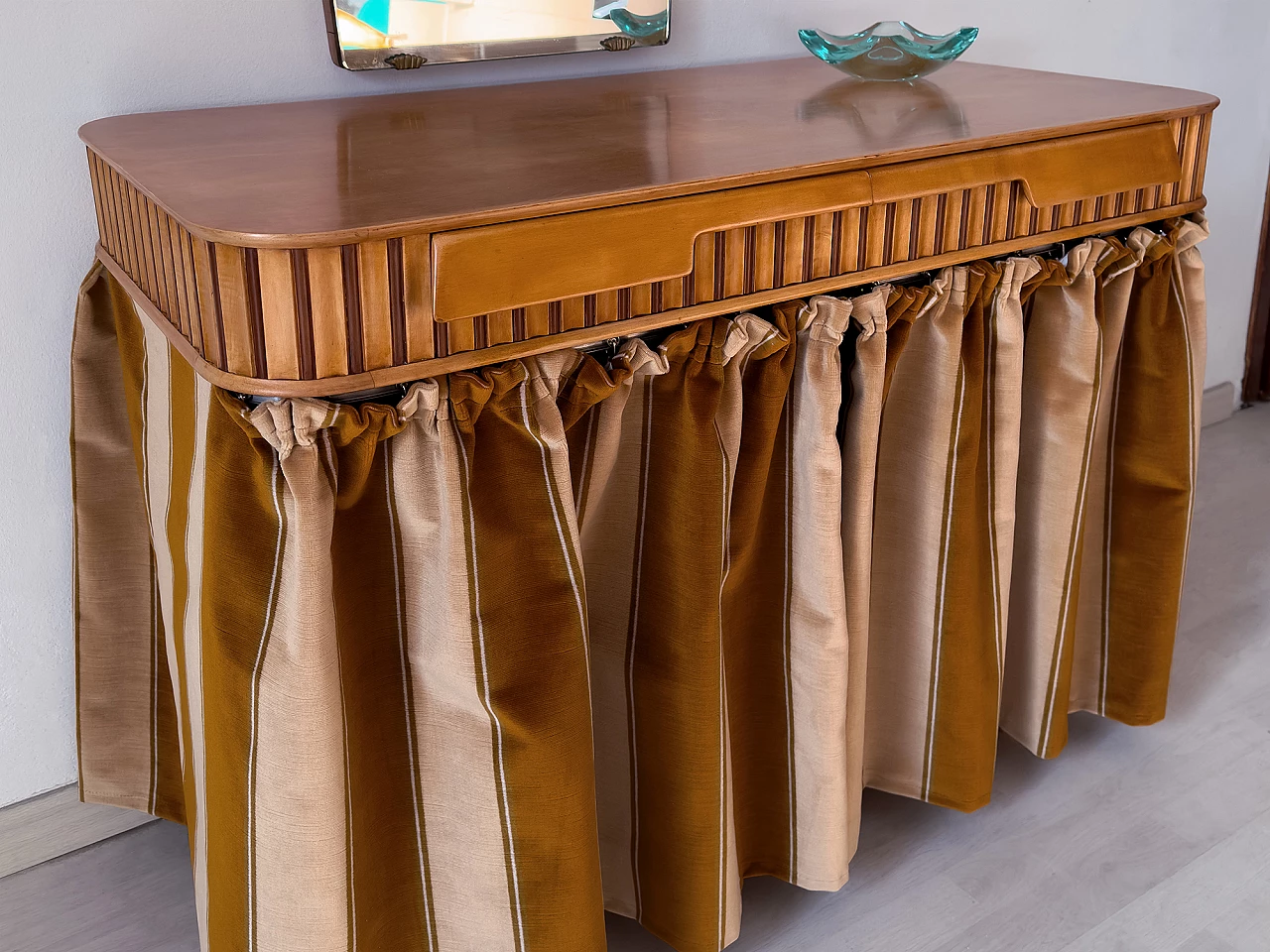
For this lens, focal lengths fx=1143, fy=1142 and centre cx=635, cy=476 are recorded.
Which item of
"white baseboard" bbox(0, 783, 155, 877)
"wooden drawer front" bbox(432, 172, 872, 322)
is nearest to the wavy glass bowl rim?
"wooden drawer front" bbox(432, 172, 872, 322)

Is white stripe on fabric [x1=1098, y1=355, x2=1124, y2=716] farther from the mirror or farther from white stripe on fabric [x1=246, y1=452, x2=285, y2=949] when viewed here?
white stripe on fabric [x1=246, y1=452, x2=285, y2=949]

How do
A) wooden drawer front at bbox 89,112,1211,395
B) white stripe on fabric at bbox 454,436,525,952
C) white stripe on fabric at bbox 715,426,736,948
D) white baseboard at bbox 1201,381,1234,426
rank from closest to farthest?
wooden drawer front at bbox 89,112,1211,395 < white stripe on fabric at bbox 454,436,525,952 < white stripe on fabric at bbox 715,426,736,948 < white baseboard at bbox 1201,381,1234,426

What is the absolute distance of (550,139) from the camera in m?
1.04

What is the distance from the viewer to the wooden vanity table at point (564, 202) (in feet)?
2.54

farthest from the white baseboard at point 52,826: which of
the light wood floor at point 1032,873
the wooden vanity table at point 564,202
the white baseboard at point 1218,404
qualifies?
the white baseboard at point 1218,404

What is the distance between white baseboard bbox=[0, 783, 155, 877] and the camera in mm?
1319

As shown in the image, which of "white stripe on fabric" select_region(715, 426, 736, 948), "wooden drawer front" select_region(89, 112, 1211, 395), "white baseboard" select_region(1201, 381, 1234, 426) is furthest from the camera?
"white baseboard" select_region(1201, 381, 1234, 426)

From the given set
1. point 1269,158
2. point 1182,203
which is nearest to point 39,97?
→ point 1182,203

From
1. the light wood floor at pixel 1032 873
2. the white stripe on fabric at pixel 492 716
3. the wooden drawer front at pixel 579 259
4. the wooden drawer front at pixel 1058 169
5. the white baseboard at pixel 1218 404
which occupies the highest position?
the wooden drawer front at pixel 1058 169

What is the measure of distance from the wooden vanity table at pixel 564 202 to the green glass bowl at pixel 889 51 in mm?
54

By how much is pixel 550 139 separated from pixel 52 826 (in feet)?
3.24

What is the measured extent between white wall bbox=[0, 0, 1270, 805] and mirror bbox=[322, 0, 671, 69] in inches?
1.7

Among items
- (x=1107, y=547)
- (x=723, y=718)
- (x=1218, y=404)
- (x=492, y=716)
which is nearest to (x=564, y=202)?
(x=492, y=716)

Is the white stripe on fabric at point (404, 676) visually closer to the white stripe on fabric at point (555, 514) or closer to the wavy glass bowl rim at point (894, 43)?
the white stripe on fabric at point (555, 514)
